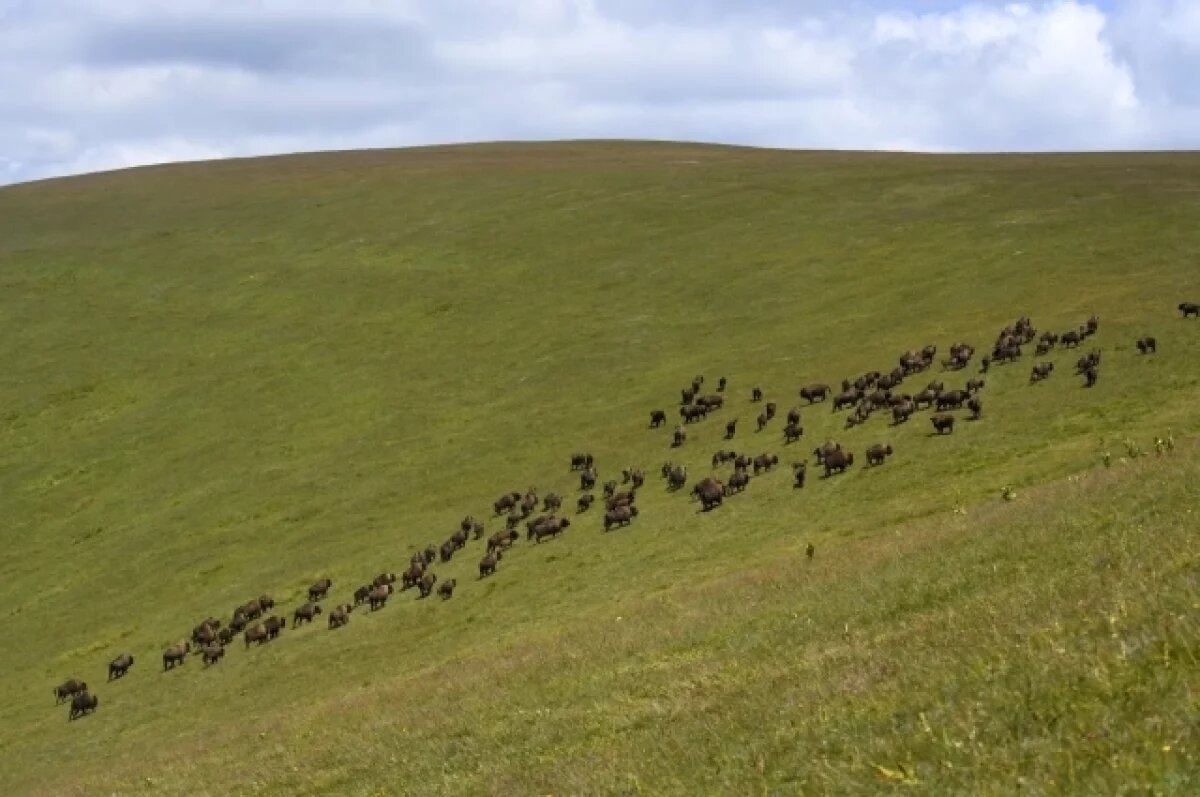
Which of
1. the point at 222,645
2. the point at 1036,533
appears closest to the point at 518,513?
the point at 222,645

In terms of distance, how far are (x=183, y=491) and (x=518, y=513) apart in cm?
2117

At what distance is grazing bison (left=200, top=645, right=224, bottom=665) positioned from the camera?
41.2 meters

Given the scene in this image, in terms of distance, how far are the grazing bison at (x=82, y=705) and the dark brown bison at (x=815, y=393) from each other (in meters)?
28.4

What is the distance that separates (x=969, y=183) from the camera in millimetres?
89938

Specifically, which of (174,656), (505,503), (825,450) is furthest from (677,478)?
(174,656)

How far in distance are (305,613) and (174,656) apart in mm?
4438

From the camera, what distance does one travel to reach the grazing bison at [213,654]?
41.2 meters

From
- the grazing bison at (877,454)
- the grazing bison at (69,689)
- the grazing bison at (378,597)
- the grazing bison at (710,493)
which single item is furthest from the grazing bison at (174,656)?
the grazing bison at (877,454)

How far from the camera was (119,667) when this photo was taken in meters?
42.5

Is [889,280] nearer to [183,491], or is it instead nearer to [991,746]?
[183,491]

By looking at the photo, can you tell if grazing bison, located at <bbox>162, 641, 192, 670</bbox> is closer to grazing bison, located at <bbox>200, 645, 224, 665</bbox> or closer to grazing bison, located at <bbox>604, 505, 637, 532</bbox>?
grazing bison, located at <bbox>200, 645, 224, 665</bbox>

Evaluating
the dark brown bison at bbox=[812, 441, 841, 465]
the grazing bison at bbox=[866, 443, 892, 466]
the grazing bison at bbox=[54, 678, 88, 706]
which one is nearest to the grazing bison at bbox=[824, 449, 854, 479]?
the dark brown bison at bbox=[812, 441, 841, 465]

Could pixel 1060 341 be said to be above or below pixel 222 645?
above

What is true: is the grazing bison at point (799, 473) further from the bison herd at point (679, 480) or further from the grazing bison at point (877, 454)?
the grazing bison at point (877, 454)
